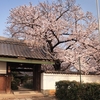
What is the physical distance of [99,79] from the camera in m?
18.2

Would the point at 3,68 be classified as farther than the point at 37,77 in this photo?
No

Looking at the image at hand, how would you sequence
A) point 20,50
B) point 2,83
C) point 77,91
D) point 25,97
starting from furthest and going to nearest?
point 20,50, point 2,83, point 25,97, point 77,91

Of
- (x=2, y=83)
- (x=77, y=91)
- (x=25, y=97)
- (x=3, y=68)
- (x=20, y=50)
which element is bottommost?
(x=25, y=97)

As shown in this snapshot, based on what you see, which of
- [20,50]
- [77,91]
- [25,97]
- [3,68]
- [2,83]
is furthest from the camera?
[20,50]

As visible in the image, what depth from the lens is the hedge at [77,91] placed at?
440 inches

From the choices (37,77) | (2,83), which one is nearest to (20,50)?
(37,77)

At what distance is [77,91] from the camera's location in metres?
12.4

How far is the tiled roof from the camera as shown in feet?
51.3

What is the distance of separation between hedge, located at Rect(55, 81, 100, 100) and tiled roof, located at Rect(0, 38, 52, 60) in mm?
3263

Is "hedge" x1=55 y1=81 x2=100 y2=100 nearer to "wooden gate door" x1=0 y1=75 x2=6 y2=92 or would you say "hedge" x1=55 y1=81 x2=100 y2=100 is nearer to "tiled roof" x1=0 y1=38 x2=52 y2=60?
"tiled roof" x1=0 y1=38 x2=52 y2=60

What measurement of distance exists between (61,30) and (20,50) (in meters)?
4.31

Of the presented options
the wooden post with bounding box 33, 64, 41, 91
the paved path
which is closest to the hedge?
the paved path

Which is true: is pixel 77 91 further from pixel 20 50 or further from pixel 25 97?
pixel 20 50

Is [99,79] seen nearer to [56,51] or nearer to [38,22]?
[56,51]
